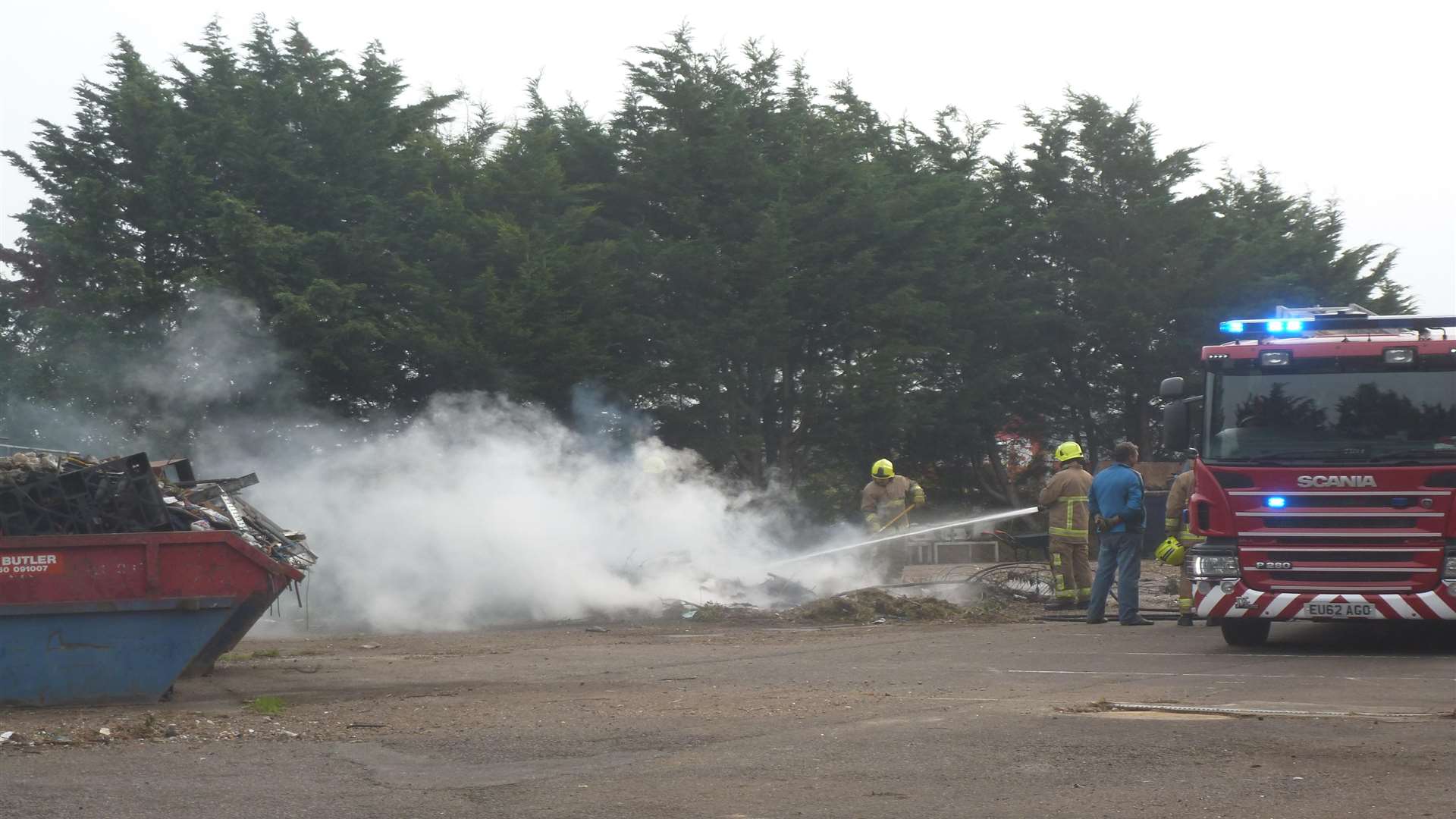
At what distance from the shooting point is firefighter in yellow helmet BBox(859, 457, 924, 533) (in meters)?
21.2

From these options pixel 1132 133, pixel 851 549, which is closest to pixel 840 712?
pixel 851 549

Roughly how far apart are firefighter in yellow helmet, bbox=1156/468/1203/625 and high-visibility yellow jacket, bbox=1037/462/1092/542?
101 centimetres

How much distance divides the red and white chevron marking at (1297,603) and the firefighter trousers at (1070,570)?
4.35 meters

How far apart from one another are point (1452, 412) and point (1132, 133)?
25868mm

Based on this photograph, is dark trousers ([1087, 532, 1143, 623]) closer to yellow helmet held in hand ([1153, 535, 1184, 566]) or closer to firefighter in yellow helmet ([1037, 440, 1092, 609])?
yellow helmet held in hand ([1153, 535, 1184, 566])

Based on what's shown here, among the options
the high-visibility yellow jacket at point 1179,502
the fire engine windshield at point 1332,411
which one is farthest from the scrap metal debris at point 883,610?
the fire engine windshield at point 1332,411

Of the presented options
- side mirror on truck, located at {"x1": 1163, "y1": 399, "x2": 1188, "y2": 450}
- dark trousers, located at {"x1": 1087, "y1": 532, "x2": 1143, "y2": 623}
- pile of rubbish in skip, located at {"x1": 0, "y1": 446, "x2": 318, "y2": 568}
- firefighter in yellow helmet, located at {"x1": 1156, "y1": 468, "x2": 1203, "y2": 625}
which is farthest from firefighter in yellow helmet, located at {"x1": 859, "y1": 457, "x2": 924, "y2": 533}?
pile of rubbish in skip, located at {"x1": 0, "y1": 446, "x2": 318, "y2": 568}

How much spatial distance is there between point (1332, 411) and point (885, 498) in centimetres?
908

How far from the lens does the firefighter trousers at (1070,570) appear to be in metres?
17.7

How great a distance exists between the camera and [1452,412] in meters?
12.5

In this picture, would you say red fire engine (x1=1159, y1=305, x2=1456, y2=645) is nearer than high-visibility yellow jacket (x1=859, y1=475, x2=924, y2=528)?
Yes

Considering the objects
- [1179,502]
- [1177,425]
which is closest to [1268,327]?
[1177,425]

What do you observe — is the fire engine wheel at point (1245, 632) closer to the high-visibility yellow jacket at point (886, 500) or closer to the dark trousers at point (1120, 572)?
the dark trousers at point (1120, 572)

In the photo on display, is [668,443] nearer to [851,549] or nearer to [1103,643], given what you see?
[851,549]
